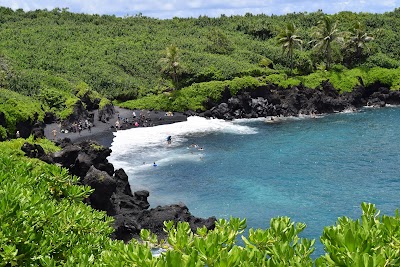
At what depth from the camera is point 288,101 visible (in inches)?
3132

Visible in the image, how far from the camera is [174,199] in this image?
41.6m

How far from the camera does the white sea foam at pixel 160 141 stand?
176 feet

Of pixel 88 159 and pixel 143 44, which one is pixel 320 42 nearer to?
pixel 143 44

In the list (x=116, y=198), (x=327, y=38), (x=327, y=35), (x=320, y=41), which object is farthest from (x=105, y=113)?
(x=327, y=35)

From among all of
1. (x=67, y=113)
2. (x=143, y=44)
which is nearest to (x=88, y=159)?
(x=67, y=113)

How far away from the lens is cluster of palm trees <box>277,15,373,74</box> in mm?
83375

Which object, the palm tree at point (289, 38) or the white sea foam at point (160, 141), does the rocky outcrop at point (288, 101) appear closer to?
the white sea foam at point (160, 141)

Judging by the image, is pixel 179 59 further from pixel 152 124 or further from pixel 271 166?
pixel 271 166

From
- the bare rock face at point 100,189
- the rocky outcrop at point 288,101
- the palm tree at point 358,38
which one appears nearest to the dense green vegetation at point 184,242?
the bare rock face at point 100,189

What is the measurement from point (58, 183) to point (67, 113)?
175 feet

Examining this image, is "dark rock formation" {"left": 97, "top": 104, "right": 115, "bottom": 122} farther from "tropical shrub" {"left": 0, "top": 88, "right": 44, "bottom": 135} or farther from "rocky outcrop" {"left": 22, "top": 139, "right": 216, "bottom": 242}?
"rocky outcrop" {"left": 22, "top": 139, "right": 216, "bottom": 242}

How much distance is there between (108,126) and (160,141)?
11440mm

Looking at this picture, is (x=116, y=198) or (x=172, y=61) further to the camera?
(x=172, y=61)

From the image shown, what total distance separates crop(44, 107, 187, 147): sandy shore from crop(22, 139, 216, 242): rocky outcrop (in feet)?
57.4
